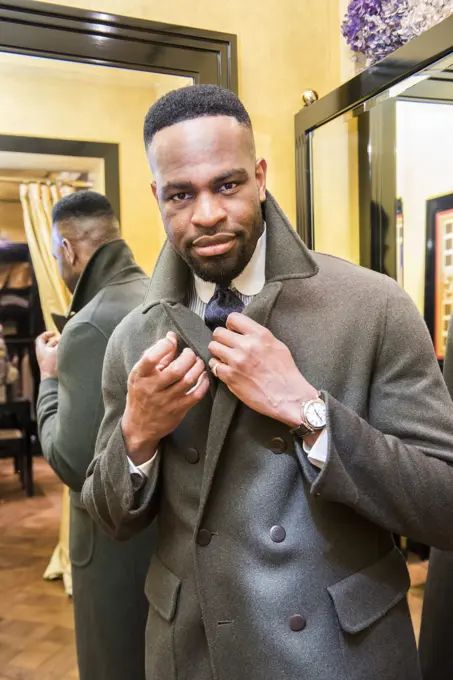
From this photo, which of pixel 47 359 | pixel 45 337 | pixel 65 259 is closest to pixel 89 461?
pixel 47 359

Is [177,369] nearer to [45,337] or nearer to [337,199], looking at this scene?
[45,337]

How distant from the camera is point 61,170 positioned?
1.75 metres

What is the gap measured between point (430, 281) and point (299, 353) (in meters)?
1.31

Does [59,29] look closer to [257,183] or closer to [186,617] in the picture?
[257,183]

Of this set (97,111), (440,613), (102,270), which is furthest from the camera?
(97,111)

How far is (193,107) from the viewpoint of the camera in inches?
33.5

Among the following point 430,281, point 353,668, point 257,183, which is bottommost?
point 353,668

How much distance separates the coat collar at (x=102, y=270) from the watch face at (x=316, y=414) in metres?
0.91

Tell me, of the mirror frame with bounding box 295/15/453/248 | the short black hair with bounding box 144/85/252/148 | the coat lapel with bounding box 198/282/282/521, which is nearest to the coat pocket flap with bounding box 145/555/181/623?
the coat lapel with bounding box 198/282/282/521

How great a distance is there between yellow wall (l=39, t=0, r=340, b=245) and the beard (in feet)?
3.40

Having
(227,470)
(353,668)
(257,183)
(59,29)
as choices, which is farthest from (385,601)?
(59,29)

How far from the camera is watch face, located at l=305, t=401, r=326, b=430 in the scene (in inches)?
30.7

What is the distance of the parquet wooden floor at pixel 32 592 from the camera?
1.82m

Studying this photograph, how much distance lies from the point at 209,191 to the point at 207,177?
0.02 m
